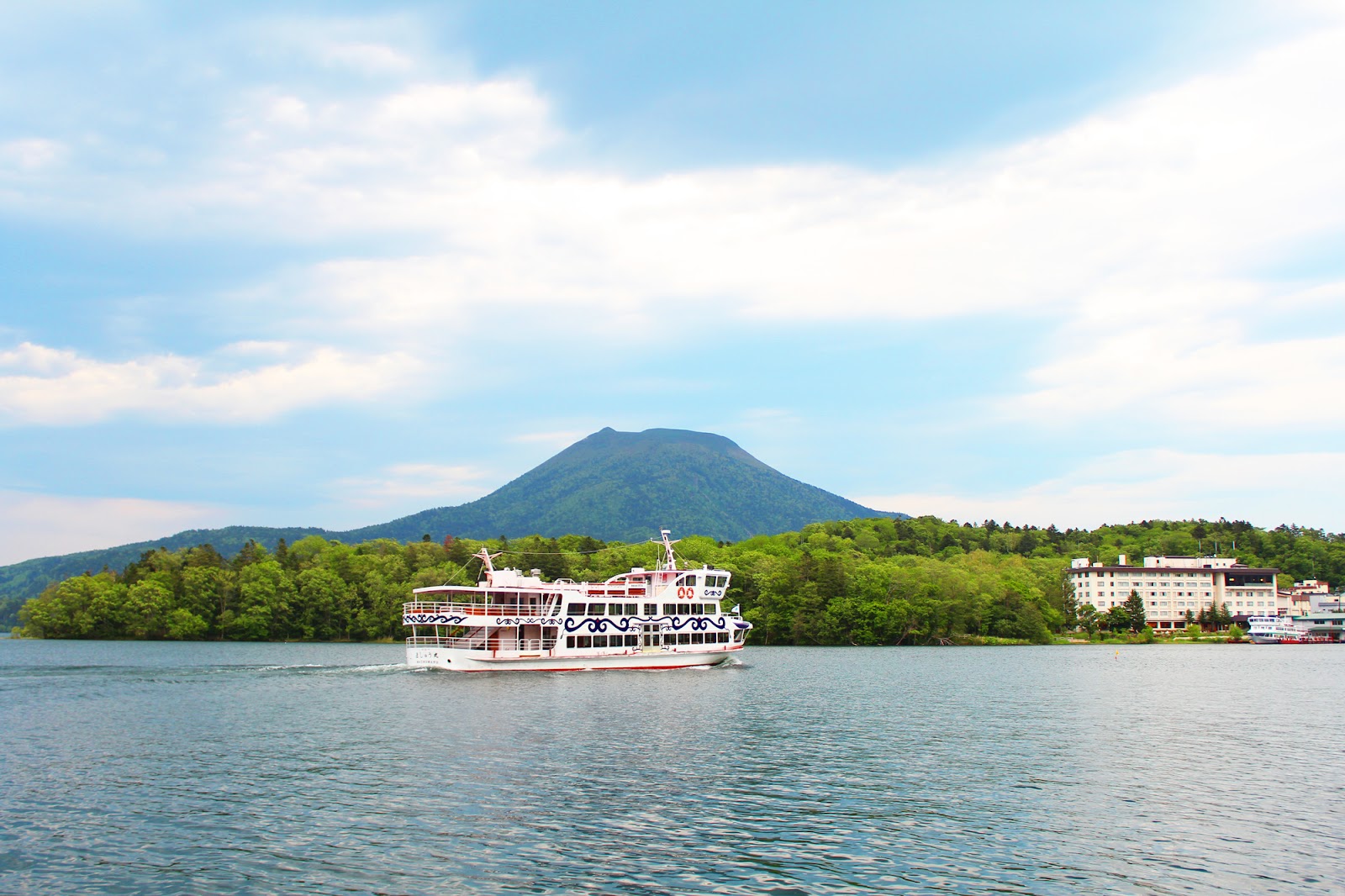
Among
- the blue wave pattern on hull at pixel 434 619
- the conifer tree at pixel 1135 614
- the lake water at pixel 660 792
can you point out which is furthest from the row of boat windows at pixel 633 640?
the conifer tree at pixel 1135 614

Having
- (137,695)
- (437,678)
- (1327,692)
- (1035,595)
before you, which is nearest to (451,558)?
(1035,595)

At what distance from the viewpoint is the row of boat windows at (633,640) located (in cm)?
7012

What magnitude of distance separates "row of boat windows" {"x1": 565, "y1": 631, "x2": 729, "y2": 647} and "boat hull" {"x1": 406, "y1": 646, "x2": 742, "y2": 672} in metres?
1.16

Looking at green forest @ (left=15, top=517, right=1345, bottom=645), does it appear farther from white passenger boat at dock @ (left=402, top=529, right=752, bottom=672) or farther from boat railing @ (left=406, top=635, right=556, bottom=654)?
boat railing @ (left=406, top=635, right=556, bottom=654)

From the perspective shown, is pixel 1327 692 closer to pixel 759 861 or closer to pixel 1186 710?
pixel 1186 710

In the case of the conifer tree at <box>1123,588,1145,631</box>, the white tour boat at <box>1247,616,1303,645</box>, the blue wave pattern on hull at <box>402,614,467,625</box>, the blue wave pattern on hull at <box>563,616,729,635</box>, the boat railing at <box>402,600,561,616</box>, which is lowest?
the white tour boat at <box>1247,616,1303,645</box>

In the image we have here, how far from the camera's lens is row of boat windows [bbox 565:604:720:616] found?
70250 mm

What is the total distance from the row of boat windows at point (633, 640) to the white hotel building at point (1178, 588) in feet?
448

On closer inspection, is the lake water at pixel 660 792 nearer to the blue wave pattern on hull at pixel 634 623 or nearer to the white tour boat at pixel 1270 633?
the blue wave pattern on hull at pixel 634 623

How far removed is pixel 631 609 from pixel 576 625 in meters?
5.11

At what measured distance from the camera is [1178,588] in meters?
190

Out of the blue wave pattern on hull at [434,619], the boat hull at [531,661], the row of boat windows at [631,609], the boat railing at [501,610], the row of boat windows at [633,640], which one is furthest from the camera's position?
the row of boat windows at [631,609]

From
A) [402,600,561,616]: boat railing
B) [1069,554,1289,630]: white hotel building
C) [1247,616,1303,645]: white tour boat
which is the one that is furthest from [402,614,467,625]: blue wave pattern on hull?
[1069,554,1289,630]: white hotel building

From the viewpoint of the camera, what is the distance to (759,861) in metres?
19.7
